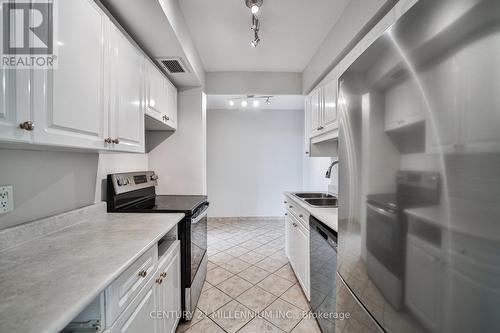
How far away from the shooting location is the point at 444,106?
1.69ft

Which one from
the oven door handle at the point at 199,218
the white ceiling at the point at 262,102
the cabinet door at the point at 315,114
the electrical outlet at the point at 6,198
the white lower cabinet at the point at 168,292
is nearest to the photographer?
the electrical outlet at the point at 6,198

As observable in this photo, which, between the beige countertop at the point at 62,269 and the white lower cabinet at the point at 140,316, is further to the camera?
the white lower cabinet at the point at 140,316

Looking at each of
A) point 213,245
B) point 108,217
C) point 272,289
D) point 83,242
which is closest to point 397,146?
point 83,242

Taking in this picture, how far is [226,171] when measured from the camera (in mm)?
4633

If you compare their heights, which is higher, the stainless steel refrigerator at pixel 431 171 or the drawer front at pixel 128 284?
the stainless steel refrigerator at pixel 431 171

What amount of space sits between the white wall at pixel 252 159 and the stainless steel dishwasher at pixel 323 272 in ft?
9.55

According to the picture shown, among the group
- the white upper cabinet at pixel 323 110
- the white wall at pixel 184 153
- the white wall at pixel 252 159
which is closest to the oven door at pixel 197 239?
the white wall at pixel 184 153

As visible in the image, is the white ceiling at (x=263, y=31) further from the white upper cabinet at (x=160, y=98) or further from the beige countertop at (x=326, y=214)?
the beige countertop at (x=326, y=214)

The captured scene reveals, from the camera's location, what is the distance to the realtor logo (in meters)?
0.75

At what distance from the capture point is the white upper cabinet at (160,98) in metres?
1.90

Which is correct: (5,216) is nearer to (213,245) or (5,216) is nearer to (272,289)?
(272,289)

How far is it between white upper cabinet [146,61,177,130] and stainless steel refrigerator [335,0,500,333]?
1738 millimetres

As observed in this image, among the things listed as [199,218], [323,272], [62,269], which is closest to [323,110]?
[323,272]

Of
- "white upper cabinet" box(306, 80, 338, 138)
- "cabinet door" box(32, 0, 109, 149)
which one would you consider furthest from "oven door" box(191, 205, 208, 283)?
"white upper cabinet" box(306, 80, 338, 138)
